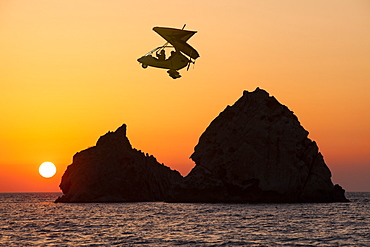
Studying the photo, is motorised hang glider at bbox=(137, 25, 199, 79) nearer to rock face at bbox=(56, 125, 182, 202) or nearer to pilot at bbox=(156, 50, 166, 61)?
pilot at bbox=(156, 50, 166, 61)

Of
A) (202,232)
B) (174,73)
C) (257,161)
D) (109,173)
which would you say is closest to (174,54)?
(174,73)

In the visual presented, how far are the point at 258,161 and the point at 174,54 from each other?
9863 centimetres

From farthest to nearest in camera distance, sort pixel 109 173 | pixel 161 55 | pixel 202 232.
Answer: pixel 109 173 < pixel 202 232 < pixel 161 55

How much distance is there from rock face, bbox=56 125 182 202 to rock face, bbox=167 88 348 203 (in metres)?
23.1

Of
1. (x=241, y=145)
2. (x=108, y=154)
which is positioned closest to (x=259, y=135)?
(x=241, y=145)

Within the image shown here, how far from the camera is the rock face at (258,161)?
4941 inches

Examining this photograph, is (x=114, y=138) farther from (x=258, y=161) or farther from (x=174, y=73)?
(x=174, y=73)

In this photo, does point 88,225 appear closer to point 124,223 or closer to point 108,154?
point 124,223

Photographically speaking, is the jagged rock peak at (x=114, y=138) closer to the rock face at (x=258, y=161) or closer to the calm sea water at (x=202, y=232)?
Result: the rock face at (x=258, y=161)

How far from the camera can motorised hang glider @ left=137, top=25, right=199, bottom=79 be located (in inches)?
1111

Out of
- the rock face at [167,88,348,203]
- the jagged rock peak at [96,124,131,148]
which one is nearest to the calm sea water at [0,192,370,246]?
the rock face at [167,88,348,203]

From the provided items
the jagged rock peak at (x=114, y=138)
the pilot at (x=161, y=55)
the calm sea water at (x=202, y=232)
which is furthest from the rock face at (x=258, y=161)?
the pilot at (x=161, y=55)

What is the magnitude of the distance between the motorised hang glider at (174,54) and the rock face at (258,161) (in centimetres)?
9732

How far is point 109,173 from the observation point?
152 meters
